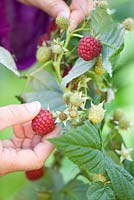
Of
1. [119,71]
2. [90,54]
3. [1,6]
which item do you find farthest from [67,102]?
[1,6]

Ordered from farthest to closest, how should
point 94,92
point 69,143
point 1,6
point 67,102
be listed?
1. point 1,6
2. point 94,92
3. point 67,102
4. point 69,143

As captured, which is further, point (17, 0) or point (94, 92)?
point (17, 0)

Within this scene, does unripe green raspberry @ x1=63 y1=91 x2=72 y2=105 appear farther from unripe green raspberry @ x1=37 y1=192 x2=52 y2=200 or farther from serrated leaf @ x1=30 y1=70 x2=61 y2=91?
unripe green raspberry @ x1=37 y1=192 x2=52 y2=200

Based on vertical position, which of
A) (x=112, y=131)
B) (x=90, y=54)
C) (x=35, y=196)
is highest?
(x=90, y=54)

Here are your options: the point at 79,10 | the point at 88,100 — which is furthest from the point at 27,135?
the point at 79,10

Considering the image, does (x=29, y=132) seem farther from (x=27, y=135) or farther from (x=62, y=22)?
(x=62, y=22)

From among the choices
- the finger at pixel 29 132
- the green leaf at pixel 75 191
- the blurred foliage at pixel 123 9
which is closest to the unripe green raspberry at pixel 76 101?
the finger at pixel 29 132

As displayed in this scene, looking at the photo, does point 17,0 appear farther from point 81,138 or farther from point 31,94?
point 81,138
